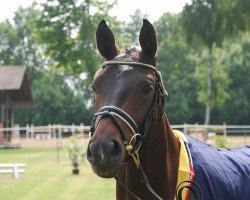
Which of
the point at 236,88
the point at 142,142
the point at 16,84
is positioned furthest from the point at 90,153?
the point at 236,88

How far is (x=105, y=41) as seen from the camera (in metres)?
3.23

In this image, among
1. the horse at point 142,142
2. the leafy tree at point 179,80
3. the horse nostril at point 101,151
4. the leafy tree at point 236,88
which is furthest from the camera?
the leafy tree at point 179,80

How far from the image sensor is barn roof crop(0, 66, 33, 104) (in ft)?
118

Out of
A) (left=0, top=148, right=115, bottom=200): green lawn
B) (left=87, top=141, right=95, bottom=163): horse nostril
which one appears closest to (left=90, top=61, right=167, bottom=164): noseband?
(left=87, top=141, right=95, bottom=163): horse nostril

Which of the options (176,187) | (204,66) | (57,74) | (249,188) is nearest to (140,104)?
(176,187)

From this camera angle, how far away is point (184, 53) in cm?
5747

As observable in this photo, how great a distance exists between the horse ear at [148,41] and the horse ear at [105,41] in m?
0.21

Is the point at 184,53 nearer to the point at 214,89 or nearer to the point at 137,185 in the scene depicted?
the point at 214,89

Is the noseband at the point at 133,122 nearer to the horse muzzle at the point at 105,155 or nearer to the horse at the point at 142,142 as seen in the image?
the horse at the point at 142,142

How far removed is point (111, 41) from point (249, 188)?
153 cm

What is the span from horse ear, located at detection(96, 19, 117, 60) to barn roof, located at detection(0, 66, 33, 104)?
109 ft

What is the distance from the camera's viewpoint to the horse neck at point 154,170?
3.16m

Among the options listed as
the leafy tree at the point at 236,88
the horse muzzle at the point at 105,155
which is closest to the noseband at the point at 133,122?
the horse muzzle at the point at 105,155

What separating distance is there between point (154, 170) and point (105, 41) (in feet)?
2.99
